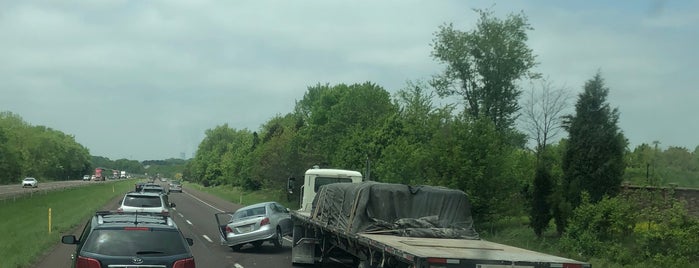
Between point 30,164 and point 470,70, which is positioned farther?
point 30,164

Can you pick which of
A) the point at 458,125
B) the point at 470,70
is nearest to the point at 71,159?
the point at 470,70

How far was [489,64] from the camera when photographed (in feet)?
140

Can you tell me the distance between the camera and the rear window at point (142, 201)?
25062mm

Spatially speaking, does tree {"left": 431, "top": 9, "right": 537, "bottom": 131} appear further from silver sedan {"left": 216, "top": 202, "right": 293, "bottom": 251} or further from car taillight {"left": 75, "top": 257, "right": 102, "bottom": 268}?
car taillight {"left": 75, "top": 257, "right": 102, "bottom": 268}

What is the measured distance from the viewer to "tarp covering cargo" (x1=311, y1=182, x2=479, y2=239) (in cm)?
1276

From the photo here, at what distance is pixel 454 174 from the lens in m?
23.9

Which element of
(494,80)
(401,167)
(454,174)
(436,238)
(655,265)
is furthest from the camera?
(494,80)

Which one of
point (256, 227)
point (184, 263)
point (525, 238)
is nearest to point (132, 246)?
point (184, 263)

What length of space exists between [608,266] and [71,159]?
628 feet

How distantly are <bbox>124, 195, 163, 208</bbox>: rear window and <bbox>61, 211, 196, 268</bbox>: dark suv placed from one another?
52.1ft

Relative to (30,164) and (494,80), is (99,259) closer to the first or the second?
(494,80)

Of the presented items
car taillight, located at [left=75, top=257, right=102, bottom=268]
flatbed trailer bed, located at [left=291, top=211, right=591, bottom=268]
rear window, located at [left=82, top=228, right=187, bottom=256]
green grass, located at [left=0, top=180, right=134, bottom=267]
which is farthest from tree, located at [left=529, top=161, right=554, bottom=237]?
car taillight, located at [left=75, top=257, right=102, bottom=268]

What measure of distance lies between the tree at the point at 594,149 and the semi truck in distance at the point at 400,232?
29.7ft

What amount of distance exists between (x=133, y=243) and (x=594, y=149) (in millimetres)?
17019
